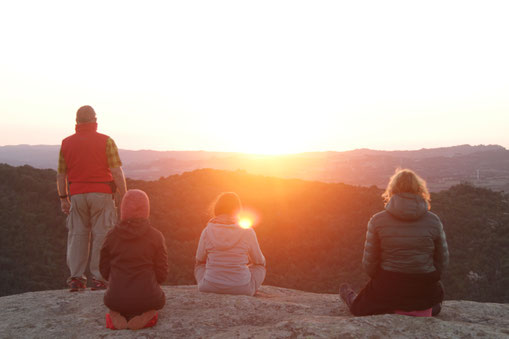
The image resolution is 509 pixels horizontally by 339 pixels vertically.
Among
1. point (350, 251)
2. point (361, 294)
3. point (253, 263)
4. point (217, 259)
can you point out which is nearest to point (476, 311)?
point (361, 294)

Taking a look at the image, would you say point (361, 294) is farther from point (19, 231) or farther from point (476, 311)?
point (19, 231)

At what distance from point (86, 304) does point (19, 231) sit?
10377 millimetres

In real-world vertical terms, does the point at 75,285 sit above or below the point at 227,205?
below

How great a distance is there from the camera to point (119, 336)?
4.09 meters

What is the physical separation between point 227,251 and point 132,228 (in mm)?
1619

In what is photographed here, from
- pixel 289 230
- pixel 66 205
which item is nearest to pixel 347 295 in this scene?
pixel 66 205

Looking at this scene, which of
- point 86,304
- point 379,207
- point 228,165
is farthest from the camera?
point 228,165

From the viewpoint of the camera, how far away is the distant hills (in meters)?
69.8

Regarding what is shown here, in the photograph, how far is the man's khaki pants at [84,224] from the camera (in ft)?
19.4

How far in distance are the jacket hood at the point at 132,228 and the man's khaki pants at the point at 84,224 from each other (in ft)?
6.20

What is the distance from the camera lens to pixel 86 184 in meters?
5.91

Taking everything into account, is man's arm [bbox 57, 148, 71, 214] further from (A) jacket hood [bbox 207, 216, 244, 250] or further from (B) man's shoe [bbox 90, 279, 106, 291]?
(A) jacket hood [bbox 207, 216, 244, 250]

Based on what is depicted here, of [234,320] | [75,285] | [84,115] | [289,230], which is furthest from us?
[289,230]

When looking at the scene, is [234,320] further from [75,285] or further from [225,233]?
[75,285]
